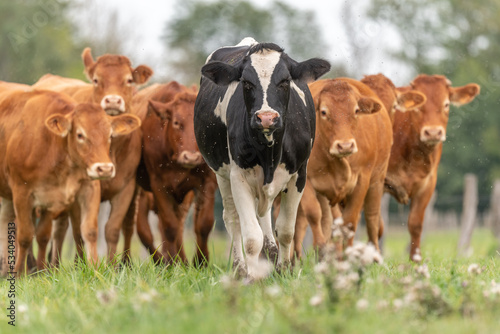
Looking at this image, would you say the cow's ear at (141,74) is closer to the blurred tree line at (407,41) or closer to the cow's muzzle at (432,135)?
the cow's muzzle at (432,135)

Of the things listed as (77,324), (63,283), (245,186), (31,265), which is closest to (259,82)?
(245,186)

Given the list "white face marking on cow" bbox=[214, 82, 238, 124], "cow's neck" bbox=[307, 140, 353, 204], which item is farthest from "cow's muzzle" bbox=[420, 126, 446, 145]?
"white face marking on cow" bbox=[214, 82, 238, 124]

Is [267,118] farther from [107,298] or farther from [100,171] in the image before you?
[100,171]

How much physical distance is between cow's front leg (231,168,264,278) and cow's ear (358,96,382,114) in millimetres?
2301

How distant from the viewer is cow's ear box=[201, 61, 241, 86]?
19.9ft

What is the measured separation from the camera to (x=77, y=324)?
410 centimetres

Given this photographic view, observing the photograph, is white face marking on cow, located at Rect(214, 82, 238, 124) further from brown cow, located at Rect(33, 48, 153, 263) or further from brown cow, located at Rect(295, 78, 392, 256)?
brown cow, located at Rect(33, 48, 153, 263)

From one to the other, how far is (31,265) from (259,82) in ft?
16.1

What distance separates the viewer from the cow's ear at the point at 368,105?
8078 mm

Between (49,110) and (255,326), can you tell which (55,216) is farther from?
(255,326)

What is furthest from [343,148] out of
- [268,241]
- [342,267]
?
[342,267]

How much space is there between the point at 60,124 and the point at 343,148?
287 centimetres

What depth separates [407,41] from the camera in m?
38.5

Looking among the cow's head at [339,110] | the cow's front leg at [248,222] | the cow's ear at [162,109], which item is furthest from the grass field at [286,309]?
the cow's ear at [162,109]
